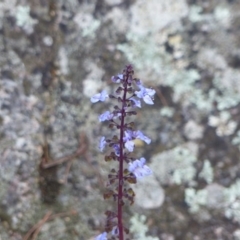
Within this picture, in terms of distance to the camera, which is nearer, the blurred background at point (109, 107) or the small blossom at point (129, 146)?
the small blossom at point (129, 146)

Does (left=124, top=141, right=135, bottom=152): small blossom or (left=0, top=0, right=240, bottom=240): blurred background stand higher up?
(left=0, top=0, right=240, bottom=240): blurred background

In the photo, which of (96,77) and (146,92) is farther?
(96,77)

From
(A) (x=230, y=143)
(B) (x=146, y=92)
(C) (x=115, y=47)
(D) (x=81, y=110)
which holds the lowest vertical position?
(B) (x=146, y=92)

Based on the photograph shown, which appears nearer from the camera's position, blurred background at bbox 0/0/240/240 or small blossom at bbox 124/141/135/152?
small blossom at bbox 124/141/135/152

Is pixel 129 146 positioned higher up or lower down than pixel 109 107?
lower down

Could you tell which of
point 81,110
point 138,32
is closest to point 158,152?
point 81,110

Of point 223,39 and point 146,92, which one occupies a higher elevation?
point 223,39

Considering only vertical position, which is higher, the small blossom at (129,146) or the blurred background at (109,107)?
the blurred background at (109,107)

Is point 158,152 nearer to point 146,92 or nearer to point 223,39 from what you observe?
point 223,39
